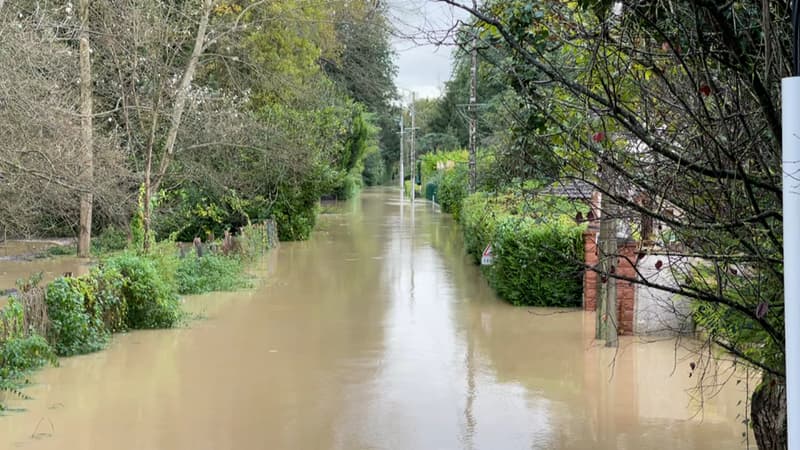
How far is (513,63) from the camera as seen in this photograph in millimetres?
Result: 4594

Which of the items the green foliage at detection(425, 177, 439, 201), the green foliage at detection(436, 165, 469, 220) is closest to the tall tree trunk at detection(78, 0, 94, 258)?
the green foliage at detection(436, 165, 469, 220)

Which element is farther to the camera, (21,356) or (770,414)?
(21,356)

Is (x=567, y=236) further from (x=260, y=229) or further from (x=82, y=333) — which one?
(x=260, y=229)

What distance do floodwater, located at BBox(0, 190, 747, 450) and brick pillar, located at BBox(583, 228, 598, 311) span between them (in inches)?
9.5

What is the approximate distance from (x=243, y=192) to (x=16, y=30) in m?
13.4

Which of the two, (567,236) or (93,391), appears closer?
(93,391)

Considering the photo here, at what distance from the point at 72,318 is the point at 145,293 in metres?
1.71

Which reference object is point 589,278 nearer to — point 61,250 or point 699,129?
point 699,129

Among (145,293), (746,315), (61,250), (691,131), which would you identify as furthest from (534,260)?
(61,250)

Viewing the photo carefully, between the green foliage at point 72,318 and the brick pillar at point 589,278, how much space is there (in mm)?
7032

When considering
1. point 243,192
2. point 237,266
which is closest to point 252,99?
point 243,192

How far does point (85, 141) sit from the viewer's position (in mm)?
13188

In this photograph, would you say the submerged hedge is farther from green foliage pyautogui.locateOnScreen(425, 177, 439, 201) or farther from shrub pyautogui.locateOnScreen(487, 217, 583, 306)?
green foliage pyautogui.locateOnScreen(425, 177, 439, 201)

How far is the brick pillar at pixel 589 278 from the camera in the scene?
43.8 ft
